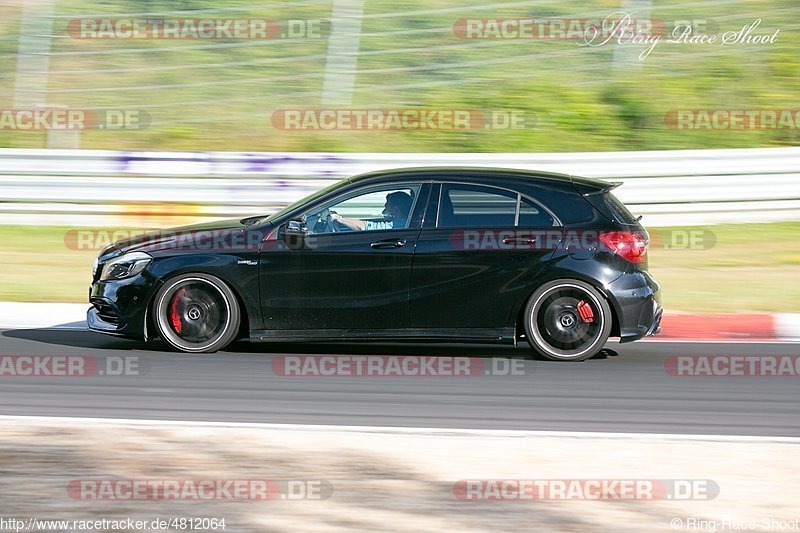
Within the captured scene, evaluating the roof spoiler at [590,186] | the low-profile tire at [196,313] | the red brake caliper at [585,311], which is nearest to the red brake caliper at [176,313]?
the low-profile tire at [196,313]

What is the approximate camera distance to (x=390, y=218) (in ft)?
28.4

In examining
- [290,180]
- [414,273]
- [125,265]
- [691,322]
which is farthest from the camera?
[290,180]

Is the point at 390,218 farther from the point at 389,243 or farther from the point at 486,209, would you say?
the point at 486,209

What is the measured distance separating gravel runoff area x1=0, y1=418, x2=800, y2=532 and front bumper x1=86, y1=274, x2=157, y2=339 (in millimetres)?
2084

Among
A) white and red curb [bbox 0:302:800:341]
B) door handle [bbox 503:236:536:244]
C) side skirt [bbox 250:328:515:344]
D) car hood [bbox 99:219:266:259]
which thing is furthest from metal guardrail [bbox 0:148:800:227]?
side skirt [bbox 250:328:515:344]

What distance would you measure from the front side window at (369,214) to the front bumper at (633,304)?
1701 mm

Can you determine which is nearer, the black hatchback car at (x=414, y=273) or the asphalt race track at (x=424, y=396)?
the asphalt race track at (x=424, y=396)

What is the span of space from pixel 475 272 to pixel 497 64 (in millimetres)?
11672

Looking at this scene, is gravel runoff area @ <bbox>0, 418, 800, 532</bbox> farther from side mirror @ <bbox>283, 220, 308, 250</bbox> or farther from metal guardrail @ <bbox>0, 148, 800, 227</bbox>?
metal guardrail @ <bbox>0, 148, 800, 227</bbox>

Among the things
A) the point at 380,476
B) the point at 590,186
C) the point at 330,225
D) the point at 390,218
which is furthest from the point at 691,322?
the point at 380,476

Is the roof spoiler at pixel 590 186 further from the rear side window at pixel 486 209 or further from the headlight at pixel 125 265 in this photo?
the headlight at pixel 125 265

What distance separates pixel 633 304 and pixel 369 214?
7.15 feet

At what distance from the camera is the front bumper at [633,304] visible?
27.7 feet

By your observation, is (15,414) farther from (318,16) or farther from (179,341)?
(318,16)
